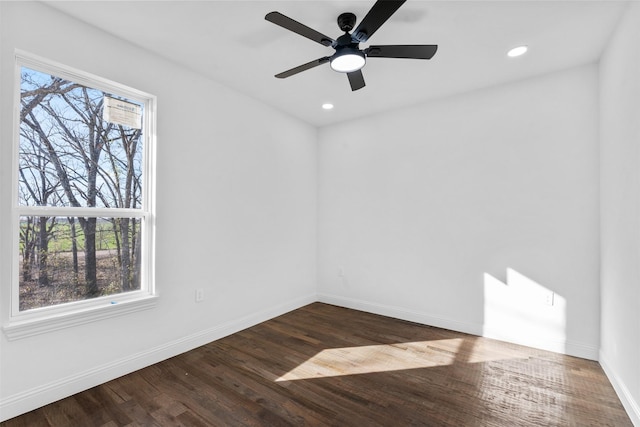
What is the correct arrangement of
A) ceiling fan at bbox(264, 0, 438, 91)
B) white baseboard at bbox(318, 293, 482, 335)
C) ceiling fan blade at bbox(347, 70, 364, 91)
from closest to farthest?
ceiling fan at bbox(264, 0, 438, 91)
ceiling fan blade at bbox(347, 70, 364, 91)
white baseboard at bbox(318, 293, 482, 335)

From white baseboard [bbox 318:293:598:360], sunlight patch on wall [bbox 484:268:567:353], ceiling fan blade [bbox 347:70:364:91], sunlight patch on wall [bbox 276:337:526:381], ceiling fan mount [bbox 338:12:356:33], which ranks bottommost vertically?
sunlight patch on wall [bbox 276:337:526:381]

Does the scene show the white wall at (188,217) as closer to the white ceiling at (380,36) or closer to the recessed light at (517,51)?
the white ceiling at (380,36)

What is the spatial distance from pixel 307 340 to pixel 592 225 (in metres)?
2.89

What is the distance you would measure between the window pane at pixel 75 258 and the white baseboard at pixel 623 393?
3657 mm

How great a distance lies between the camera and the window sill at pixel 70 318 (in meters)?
1.84

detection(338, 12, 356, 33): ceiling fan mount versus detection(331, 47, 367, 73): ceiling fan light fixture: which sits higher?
detection(338, 12, 356, 33): ceiling fan mount

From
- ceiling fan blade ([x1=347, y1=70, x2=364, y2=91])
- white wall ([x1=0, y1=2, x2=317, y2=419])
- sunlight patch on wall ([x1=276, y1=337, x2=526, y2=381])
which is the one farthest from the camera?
sunlight patch on wall ([x1=276, y1=337, x2=526, y2=381])

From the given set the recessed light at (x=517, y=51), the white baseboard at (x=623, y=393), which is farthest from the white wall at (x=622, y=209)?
the recessed light at (x=517, y=51)

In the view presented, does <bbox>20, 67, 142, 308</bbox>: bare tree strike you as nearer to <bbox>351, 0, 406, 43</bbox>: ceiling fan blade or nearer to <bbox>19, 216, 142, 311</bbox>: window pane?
<bbox>19, 216, 142, 311</bbox>: window pane

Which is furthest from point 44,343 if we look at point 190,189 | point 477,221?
point 477,221

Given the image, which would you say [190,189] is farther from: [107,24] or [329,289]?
[329,289]

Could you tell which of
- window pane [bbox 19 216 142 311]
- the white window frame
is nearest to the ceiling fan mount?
the white window frame

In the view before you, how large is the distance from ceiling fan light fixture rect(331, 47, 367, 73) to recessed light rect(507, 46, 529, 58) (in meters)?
1.40

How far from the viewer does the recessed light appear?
2.44 metres
